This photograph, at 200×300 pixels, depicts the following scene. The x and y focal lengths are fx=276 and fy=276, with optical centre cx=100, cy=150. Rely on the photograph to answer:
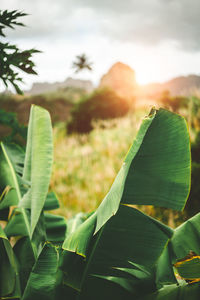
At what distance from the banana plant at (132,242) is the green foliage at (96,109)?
1135cm

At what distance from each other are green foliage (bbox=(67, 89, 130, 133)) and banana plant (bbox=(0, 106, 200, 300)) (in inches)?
447

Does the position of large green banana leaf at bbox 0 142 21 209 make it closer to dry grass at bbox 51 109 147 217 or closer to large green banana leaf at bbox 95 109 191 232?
large green banana leaf at bbox 95 109 191 232

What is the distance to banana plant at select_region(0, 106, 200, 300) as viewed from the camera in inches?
30.2

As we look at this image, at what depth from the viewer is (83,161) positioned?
5496mm

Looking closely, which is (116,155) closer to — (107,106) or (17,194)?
(17,194)

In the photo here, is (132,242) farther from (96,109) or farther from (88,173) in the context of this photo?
(96,109)

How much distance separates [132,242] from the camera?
0.86 m

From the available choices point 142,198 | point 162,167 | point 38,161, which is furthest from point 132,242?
point 38,161

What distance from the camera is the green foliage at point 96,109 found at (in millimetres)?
12289

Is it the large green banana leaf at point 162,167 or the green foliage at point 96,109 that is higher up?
the green foliage at point 96,109

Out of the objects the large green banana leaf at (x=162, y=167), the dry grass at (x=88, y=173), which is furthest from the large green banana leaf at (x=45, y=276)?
the dry grass at (x=88, y=173)

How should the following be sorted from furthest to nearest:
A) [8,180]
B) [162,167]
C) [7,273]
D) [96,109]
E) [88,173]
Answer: [96,109], [88,173], [8,180], [7,273], [162,167]

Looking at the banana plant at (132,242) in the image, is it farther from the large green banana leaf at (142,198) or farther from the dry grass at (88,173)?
the dry grass at (88,173)

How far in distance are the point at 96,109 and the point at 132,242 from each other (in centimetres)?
1183
